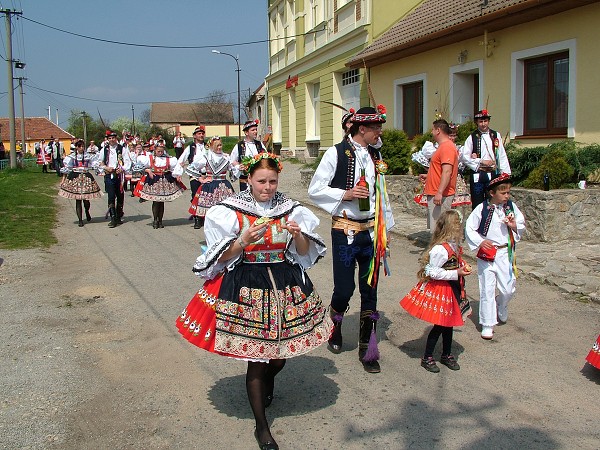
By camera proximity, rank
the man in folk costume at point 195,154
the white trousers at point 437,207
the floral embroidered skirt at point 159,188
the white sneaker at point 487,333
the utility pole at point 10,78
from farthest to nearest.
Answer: the utility pole at point 10,78 → the floral embroidered skirt at point 159,188 → the man in folk costume at point 195,154 → the white trousers at point 437,207 → the white sneaker at point 487,333

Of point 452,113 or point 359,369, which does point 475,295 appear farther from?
point 452,113

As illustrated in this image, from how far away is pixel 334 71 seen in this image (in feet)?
77.6

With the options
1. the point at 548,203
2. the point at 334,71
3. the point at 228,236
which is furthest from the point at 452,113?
the point at 228,236

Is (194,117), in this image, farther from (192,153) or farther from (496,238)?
(496,238)

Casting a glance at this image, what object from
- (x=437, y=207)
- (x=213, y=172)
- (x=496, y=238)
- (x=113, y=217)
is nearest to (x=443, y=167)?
(x=437, y=207)

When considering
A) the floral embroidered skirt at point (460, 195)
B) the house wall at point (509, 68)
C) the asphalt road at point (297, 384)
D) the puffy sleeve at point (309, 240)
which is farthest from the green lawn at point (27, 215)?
the house wall at point (509, 68)

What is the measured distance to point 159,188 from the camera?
43.7 feet

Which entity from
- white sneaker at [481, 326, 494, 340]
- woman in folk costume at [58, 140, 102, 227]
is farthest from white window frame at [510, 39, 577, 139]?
woman in folk costume at [58, 140, 102, 227]

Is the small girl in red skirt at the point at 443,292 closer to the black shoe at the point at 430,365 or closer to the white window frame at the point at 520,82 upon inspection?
the black shoe at the point at 430,365

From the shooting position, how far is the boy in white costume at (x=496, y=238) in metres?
5.90

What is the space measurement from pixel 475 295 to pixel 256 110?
43959 mm

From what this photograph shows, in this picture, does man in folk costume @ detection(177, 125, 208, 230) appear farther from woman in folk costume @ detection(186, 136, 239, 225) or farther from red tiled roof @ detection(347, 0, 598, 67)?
red tiled roof @ detection(347, 0, 598, 67)

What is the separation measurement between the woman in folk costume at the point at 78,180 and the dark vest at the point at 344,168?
10.2 m

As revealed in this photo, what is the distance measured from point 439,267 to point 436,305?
0.99 feet
